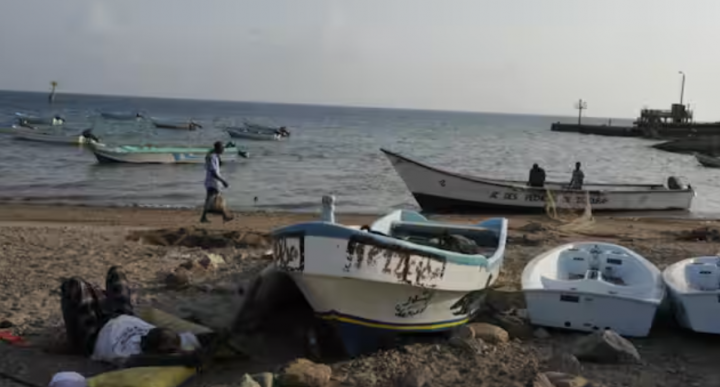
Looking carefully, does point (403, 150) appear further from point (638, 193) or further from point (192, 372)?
point (192, 372)

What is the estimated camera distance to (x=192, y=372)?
673 cm

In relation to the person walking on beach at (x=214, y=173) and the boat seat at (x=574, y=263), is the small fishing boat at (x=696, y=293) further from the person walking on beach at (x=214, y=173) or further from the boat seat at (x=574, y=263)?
the person walking on beach at (x=214, y=173)

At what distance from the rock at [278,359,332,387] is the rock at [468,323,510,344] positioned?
6.01ft

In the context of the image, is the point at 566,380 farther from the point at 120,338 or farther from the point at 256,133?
the point at 256,133

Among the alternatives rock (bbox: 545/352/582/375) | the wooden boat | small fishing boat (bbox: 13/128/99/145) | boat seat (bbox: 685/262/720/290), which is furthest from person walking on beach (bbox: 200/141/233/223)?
small fishing boat (bbox: 13/128/99/145)

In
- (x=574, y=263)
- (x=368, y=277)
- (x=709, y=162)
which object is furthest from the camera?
(x=709, y=162)

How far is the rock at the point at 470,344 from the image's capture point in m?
7.17

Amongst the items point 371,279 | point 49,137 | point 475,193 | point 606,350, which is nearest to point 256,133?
point 49,137

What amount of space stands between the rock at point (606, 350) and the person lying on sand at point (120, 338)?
3.56m

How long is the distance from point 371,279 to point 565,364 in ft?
6.24

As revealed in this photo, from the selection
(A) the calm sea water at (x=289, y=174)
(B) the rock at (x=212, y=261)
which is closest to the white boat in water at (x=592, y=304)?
(B) the rock at (x=212, y=261)

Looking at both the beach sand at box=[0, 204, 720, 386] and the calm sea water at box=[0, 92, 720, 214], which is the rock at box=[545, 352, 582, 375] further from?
the calm sea water at box=[0, 92, 720, 214]

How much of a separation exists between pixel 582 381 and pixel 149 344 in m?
3.81

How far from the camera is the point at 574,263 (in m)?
10.0
